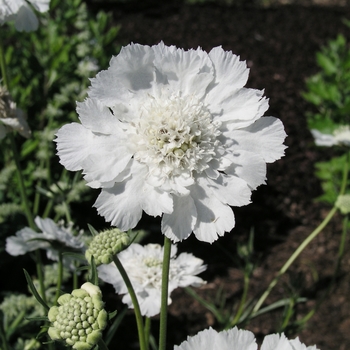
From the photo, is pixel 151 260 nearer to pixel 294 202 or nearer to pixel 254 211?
pixel 254 211

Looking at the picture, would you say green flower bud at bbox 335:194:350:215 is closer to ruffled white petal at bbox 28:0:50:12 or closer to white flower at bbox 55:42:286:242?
white flower at bbox 55:42:286:242

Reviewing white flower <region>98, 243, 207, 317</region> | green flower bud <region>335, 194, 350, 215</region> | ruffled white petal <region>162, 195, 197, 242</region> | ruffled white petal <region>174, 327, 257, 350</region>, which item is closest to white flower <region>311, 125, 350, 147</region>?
green flower bud <region>335, 194, 350, 215</region>

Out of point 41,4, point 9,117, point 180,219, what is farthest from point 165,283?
point 41,4

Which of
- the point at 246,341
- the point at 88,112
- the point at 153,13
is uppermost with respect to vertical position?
the point at 153,13

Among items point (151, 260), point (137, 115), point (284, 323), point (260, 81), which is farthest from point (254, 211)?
point (137, 115)

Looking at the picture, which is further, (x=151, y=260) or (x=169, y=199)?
(x=151, y=260)
